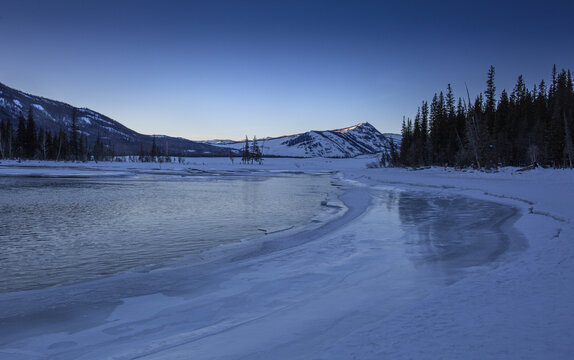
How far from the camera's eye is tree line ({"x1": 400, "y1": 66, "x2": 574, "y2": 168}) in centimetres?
4775

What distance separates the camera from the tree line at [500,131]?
47.8m

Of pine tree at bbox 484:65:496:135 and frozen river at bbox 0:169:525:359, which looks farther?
pine tree at bbox 484:65:496:135

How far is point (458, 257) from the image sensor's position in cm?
677

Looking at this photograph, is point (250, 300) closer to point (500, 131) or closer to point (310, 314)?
point (310, 314)

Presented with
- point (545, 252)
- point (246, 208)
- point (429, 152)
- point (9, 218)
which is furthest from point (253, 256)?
point (429, 152)

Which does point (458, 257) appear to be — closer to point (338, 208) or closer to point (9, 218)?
point (338, 208)

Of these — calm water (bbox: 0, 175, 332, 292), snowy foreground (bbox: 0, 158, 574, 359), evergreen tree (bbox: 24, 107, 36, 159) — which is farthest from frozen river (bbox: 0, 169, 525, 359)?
evergreen tree (bbox: 24, 107, 36, 159)

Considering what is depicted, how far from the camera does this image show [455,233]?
942cm

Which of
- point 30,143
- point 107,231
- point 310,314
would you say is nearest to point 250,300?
point 310,314

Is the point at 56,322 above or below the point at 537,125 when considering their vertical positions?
below

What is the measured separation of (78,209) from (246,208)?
7023 millimetres

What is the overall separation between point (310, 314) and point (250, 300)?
104 centimetres

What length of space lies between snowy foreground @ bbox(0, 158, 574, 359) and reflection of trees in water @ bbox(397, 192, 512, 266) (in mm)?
708

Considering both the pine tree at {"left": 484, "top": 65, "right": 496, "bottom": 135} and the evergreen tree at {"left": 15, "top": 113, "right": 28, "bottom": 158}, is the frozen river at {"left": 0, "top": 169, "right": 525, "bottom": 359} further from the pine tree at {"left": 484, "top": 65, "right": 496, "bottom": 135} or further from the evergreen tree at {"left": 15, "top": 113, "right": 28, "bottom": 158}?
the evergreen tree at {"left": 15, "top": 113, "right": 28, "bottom": 158}
